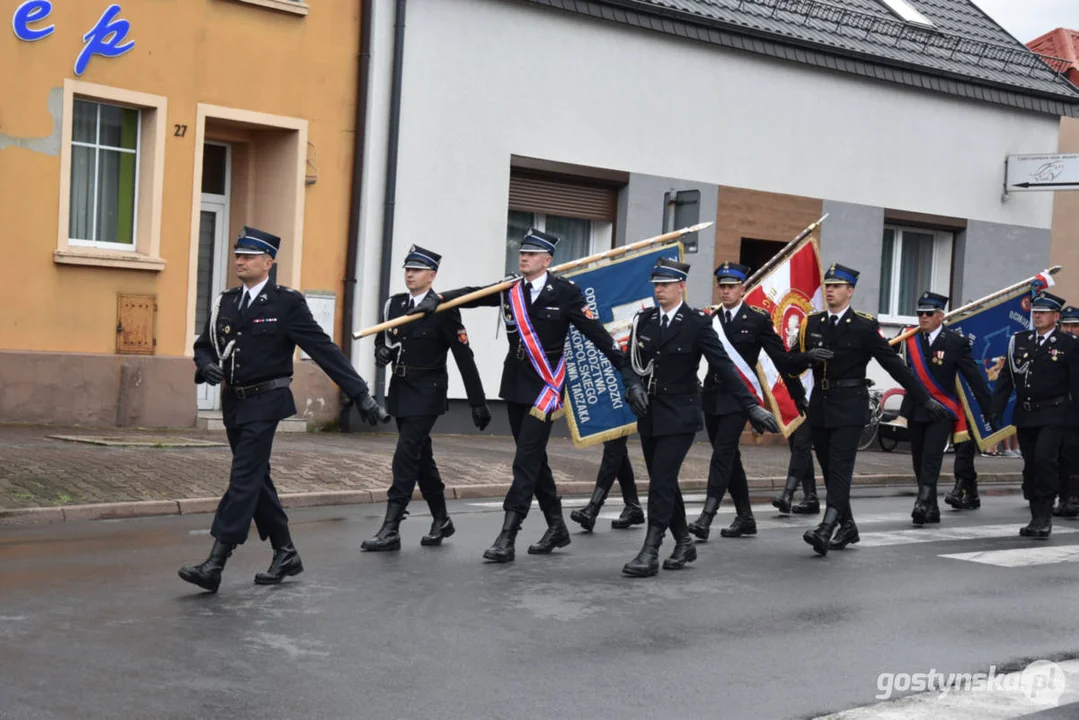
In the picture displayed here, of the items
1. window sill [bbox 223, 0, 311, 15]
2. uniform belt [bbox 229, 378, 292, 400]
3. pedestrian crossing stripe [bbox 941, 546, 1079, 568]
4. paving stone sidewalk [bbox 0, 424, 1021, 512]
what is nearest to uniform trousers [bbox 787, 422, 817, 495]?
paving stone sidewalk [bbox 0, 424, 1021, 512]

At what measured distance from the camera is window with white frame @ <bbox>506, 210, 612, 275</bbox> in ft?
65.5

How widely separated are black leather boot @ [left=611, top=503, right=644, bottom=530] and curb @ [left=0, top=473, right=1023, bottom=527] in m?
2.16

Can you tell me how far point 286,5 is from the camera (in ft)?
56.2

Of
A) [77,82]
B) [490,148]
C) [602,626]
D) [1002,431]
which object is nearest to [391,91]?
[490,148]

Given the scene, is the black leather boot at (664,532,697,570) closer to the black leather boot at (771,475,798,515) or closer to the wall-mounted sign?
the black leather boot at (771,475,798,515)

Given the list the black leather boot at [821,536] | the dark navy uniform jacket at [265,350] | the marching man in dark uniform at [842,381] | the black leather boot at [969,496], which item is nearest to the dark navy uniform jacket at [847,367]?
the marching man in dark uniform at [842,381]

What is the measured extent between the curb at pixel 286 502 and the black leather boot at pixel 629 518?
216cm

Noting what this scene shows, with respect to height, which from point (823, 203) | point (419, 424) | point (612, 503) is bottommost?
point (612, 503)

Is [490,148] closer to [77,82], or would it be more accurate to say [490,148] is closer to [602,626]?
[77,82]

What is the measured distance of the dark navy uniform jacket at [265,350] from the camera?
819cm

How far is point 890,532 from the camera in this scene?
12.0 meters

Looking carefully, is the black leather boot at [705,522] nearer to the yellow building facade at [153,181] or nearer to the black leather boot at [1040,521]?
the black leather boot at [1040,521]

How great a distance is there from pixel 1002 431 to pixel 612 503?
150 inches

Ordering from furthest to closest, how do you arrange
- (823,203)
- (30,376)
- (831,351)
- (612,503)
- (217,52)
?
(823,203) → (217,52) → (30,376) → (612,503) → (831,351)
